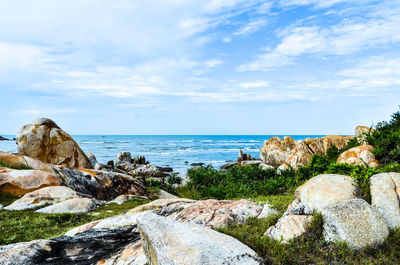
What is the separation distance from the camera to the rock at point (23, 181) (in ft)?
37.2

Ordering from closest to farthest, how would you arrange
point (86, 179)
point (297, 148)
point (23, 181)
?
point (23, 181), point (86, 179), point (297, 148)

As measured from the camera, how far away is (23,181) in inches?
456

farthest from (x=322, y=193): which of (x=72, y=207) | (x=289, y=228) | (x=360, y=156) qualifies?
(x=360, y=156)

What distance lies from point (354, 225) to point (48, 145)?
16983 millimetres

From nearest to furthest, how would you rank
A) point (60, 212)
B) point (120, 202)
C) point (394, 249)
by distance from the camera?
point (394, 249) < point (60, 212) < point (120, 202)

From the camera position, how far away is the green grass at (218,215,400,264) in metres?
4.36

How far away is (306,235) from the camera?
4.97 m

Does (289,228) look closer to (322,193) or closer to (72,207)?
(322,193)

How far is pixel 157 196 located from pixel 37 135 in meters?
8.41

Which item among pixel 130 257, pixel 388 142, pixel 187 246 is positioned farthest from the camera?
pixel 388 142

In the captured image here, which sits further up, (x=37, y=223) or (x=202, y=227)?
(x=202, y=227)

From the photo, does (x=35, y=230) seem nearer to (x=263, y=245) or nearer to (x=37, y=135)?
(x=263, y=245)

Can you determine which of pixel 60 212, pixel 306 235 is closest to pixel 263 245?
pixel 306 235

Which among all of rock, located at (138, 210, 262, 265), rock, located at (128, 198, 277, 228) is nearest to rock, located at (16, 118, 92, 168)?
rock, located at (128, 198, 277, 228)
